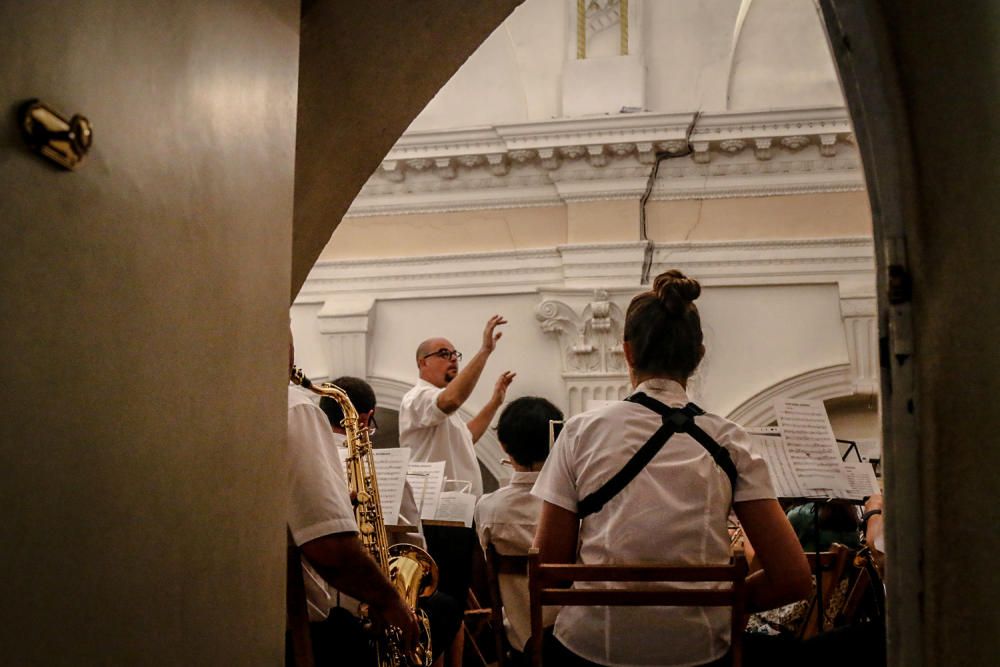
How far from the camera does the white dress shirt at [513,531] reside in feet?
10.2

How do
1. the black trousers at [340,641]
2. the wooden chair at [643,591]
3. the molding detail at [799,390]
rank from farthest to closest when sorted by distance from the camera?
the molding detail at [799,390]
the black trousers at [340,641]
the wooden chair at [643,591]

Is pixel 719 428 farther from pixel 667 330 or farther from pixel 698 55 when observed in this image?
pixel 698 55

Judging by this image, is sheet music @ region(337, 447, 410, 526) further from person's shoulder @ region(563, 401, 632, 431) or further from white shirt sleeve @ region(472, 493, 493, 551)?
person's shoulder @ region(563, 401, 632, 431)

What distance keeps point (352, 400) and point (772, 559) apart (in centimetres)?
174

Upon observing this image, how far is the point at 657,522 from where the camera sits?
217 centimetres

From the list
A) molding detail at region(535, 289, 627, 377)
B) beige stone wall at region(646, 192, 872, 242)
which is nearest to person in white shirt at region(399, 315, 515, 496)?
molding detail at region(535, 289, 627, 377)

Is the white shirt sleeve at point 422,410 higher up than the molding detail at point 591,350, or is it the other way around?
the molding detail at point 591,350

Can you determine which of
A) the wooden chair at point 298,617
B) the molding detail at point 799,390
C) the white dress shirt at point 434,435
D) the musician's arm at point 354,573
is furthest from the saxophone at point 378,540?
the molding detail at point 799,390

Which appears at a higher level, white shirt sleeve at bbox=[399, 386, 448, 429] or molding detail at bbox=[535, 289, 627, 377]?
molding detail at bbox=[535, 289, 627, 377]

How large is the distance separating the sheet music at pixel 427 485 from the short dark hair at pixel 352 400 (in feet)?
1.85

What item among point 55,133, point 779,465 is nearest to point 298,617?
point 55,133

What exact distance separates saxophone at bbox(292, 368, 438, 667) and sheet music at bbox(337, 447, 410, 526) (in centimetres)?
6

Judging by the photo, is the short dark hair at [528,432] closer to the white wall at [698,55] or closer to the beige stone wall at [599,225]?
the beige stone wall at [599,225]

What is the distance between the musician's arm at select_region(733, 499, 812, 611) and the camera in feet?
7.05
